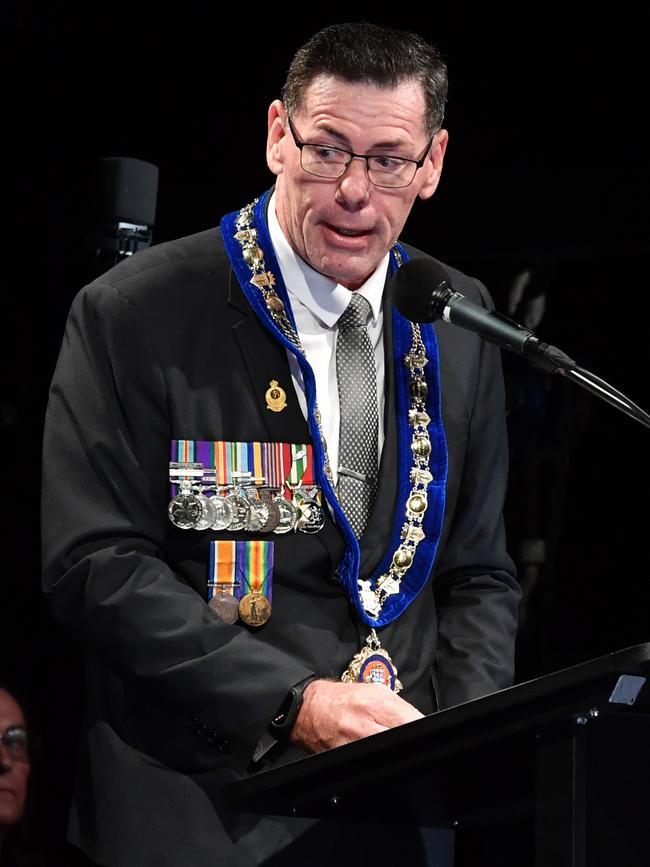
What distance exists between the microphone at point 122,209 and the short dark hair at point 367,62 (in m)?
0.55

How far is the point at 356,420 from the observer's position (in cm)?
217

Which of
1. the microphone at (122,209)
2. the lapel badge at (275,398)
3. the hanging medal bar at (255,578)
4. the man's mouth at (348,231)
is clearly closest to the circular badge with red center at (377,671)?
the hanging medal bar at (255,578)

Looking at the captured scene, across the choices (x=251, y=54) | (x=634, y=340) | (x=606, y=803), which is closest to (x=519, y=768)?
(x=606, y=803)

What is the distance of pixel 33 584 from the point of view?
3.35 metres

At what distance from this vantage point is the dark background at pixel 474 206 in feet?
10.9

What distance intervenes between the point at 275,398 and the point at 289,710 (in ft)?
1.70

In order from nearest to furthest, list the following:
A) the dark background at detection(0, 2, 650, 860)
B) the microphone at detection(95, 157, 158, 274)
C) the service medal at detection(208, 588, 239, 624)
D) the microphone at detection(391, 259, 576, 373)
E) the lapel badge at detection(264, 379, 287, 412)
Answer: the microphone at detection(391, 259, 576, 373), the service medal at detection(208, 588, 239, 624), the lapel badge at detection(264, 379, 287, 412), the microphone at detection(95, 157, 158, 274), the dark background at detection(0, 2, 650, 860)

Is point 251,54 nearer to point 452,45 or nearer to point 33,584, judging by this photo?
→ point 452,45

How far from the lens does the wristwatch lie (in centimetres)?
182

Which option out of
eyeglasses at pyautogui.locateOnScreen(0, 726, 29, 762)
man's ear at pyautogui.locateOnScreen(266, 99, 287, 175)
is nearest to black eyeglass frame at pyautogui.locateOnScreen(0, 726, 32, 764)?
eyeglasses at pyautogui.locateOnScreen(0, 726, 29, 762)

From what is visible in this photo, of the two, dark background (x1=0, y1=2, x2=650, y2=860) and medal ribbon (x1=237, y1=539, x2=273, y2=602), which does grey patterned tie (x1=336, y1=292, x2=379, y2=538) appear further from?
dark background (x1=0, y1=2, x2=650, y2=860)

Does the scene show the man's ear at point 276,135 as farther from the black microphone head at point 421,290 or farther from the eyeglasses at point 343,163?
the black microphone head at point 421,290

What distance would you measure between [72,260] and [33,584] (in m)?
0.80

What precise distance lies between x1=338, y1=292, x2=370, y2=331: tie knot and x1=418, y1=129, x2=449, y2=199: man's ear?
0.70 feet
